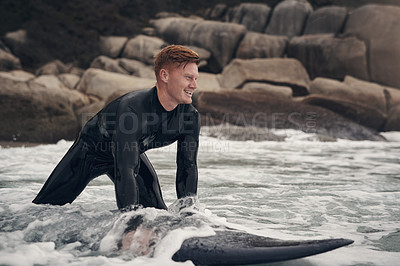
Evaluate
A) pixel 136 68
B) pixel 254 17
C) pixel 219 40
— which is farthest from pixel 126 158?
pixel 254 17

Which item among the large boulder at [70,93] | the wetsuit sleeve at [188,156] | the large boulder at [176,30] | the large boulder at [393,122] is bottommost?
the large boulder at [393,122]

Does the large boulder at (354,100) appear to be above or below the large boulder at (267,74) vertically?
below

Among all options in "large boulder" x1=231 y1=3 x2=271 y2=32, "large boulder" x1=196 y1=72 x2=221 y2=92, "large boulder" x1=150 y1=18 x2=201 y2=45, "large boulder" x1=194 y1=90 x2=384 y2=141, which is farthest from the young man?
"large boulder" x1=231 y1=3 x2=271 y2=32

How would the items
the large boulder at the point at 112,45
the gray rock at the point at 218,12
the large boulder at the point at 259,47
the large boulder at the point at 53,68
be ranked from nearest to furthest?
1. the large boulder at the point at 53,68
2. the large boulder at the point at 259,47
3. the large boulder at the point at 112,45
4. the gray rock at the point at 218,12

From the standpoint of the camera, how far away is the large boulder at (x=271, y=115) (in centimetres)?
1343

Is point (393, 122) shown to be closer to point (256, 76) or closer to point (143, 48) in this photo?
point (256, 76)

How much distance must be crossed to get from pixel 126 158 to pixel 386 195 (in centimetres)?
333

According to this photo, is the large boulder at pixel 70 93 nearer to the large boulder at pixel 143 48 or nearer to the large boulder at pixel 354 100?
the large boulder at pixel 143 48

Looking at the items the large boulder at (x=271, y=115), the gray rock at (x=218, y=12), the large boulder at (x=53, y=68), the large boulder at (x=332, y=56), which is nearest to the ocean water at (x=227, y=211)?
the large boulder at (x=271, y=115)

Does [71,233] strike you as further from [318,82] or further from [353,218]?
[318,82]

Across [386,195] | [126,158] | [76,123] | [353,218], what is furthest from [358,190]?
[76,123]

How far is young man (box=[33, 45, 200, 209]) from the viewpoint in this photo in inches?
111

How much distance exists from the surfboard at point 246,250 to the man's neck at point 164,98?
34.4 inches

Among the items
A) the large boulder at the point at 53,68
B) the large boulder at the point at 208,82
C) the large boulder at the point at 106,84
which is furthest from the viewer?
the large boulder at the point at 53,68
